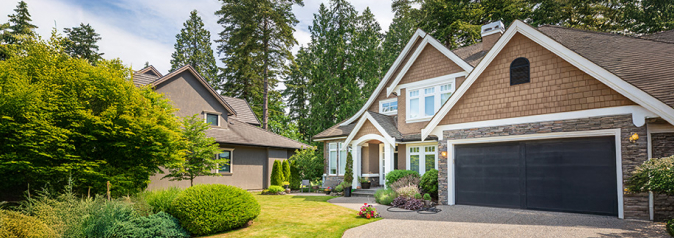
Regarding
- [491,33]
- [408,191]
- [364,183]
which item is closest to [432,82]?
[491,33]

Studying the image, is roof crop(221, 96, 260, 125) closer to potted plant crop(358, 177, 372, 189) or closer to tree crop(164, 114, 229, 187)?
tree crop(164, 114, 229, 187)

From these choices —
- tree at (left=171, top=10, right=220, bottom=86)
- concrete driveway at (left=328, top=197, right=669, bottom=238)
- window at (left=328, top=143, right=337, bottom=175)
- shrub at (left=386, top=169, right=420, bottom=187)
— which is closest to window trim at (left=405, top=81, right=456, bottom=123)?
shrub at (left=386, top=169, right=420, bottom=187)

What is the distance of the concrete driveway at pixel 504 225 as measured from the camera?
7023 mm

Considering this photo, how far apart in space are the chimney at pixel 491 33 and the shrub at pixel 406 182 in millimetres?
7564

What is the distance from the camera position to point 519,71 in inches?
414

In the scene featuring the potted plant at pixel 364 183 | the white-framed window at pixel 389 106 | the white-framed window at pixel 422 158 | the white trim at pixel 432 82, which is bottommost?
the potted plant at pixel 364 183

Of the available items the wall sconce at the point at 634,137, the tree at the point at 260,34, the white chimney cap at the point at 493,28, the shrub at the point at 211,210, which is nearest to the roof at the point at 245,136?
the tree at the point at 260,34

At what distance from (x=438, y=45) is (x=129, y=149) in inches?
498

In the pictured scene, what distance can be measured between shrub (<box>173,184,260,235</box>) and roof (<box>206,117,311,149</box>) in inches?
403

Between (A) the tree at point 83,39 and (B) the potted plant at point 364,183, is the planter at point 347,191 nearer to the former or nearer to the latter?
(B) the potted plant at point 364,183

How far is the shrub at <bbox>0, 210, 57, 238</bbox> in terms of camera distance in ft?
22.0

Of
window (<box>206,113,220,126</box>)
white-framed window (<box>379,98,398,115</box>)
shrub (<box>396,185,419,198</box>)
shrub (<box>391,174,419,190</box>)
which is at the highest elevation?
white-framed window (<box>379,98,398,115</box>)

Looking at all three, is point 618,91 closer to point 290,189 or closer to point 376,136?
point 376,136

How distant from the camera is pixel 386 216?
32.9 feet
